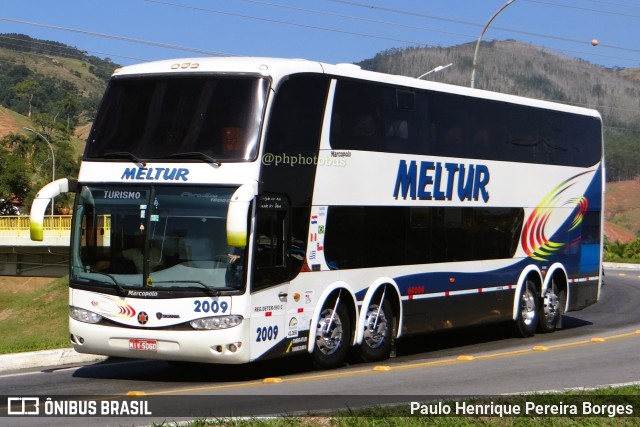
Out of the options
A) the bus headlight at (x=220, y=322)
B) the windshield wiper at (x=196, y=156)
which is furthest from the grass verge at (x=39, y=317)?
A: the bus headlight at (x=220, y=322)

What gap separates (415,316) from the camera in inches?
674

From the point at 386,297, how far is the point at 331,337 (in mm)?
1569

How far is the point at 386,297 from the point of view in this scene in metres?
16.5

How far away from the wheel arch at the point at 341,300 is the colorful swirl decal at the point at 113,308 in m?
2.45

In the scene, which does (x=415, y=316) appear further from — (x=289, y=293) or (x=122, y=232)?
(x=122, y=232)

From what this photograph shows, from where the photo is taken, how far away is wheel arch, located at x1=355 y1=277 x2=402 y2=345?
51.5ft

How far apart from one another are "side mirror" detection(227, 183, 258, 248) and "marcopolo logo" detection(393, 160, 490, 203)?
3982 millimetres

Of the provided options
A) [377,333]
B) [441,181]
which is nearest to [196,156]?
[377,333]

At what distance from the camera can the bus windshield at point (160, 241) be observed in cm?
1349

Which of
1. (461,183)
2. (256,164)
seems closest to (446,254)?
(461,183)

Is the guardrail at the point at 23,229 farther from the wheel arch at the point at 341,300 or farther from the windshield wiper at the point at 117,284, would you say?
the windshield wiper at the point at 117,284

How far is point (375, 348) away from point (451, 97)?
451 cm

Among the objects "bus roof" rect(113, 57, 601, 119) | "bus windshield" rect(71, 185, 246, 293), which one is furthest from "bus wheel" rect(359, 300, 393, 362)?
"bus roof" rect(113, 57, 601, 119)

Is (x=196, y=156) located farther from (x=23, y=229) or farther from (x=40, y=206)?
(x=23, y=229)
